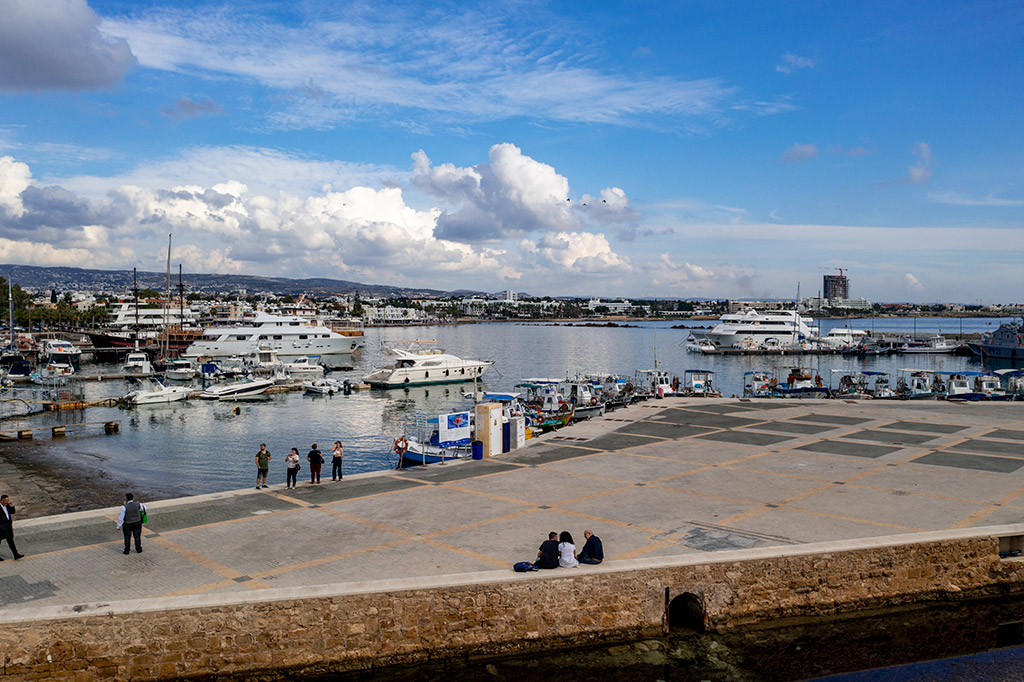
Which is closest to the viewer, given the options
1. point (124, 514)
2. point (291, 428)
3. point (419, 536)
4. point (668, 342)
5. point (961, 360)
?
point (124, 514)

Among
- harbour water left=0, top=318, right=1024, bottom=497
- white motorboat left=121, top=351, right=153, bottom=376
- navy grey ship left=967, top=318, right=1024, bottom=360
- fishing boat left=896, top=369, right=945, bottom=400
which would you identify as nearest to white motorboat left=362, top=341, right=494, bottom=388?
harbour water left=0, top=318, right=1024, bottom=497

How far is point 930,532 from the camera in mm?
14914

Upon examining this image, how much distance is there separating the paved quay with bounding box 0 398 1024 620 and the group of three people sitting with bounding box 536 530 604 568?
32cm

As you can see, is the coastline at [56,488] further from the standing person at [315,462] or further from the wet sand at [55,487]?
the standing person at [315,462]

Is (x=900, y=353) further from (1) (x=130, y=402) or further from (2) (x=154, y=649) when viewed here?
(2) (x=154, y=649)

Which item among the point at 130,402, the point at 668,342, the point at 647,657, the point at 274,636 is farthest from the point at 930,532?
the point at 668,342

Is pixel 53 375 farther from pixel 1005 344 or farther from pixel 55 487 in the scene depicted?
pixel 1005 344

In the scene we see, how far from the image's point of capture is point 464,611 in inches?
480

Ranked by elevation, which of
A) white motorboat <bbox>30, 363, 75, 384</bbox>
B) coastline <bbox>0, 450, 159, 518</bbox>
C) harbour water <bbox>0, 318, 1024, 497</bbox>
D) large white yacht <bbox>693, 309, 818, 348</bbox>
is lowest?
harbour water <bbox>0, 318, 1024, 497</bbox>

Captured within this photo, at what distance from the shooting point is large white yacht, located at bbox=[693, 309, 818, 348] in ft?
388

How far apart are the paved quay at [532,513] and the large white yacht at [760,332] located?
9483cm

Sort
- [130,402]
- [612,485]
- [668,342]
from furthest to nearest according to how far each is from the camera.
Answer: [668,342] → [130,402] → [612,485]

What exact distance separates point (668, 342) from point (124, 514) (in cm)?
15217

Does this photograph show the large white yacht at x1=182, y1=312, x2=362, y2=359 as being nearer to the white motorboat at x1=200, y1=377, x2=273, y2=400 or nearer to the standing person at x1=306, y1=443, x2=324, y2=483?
the white motorboat at x1=200, y1=377, x2=273, y2=400
